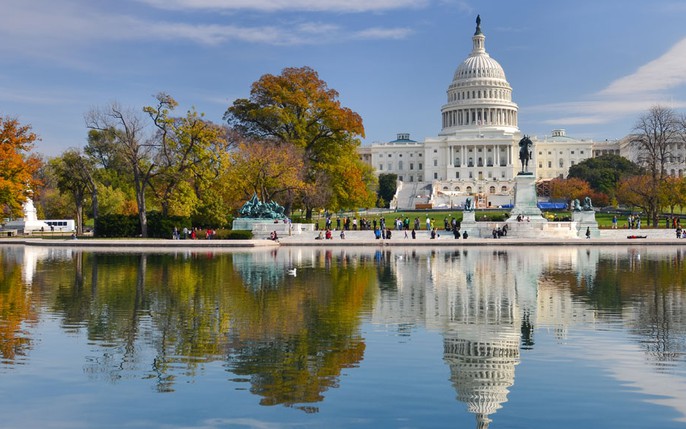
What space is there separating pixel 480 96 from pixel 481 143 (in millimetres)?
9389

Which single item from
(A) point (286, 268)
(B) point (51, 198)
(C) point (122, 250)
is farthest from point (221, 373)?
(B) point (51, 198)

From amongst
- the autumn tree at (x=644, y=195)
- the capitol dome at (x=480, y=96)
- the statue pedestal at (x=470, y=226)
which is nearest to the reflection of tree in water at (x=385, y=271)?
the statue pedestal at (x=470, y=226)

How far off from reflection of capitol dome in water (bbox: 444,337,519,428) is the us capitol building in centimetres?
13805

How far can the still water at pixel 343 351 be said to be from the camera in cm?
977

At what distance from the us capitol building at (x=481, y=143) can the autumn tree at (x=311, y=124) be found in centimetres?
8831

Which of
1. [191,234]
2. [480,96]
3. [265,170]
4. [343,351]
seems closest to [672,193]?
[265,170]

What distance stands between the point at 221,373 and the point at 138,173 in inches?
1622

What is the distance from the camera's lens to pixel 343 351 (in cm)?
1310

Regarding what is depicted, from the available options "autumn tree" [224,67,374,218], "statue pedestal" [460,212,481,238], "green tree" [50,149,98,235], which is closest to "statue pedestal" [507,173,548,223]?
"statue pedestal" [460,212,481,238]

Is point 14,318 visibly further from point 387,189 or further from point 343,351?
point 387,189

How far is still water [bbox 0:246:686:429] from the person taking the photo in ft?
32.1

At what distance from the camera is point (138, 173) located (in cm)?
5100

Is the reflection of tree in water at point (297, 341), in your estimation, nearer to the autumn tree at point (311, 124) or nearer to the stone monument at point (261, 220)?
the stone monument at point (261, 220)

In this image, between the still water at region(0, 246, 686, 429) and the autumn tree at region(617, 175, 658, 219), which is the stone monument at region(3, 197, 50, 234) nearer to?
the still water at region(0, 246, 686, 429)
